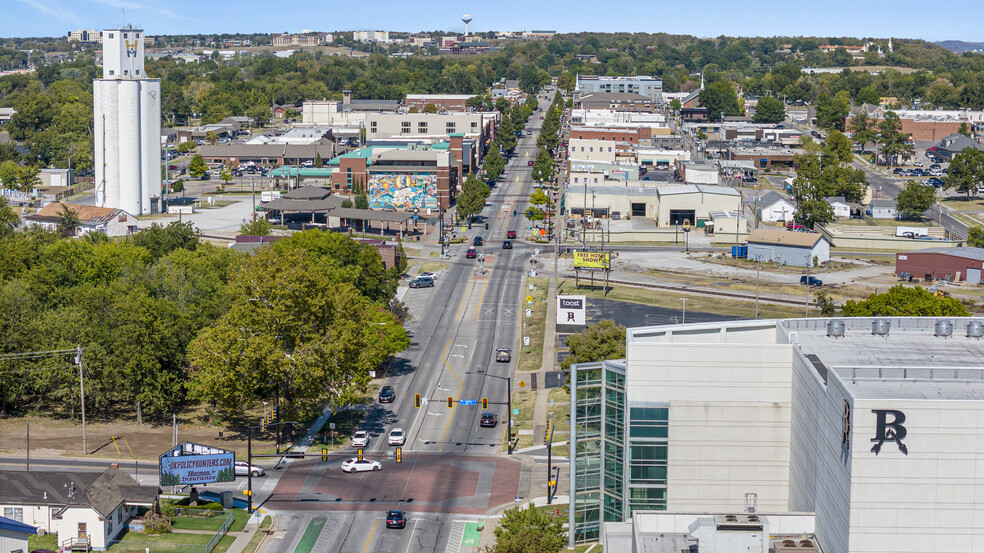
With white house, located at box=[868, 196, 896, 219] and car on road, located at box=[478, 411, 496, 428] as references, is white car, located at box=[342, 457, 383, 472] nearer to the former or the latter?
car on road, located at box=[478, 411, 496, 428]

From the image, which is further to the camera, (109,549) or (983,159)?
(983,159)

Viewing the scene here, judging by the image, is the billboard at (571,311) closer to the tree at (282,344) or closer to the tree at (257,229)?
the tree at (282,344)

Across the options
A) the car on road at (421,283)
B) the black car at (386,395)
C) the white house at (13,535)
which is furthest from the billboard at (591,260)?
the white house at (13,535)

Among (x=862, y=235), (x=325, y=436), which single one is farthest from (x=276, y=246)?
(x=862, y=235)

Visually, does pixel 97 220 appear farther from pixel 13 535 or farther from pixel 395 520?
pixel 395 520

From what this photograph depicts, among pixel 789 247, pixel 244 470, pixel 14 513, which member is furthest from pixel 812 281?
pixel 14 513

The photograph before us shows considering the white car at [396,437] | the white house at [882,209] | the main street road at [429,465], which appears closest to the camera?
the main street road at [429,465]

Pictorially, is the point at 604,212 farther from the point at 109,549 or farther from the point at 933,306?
the point at 109,549
